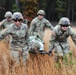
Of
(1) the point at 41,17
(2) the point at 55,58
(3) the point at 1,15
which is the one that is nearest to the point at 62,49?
(2) the point at 55,58

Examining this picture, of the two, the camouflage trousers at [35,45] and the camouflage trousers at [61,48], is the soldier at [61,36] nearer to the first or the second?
the camouflage trousers at [61,48]

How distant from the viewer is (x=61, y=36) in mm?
8508

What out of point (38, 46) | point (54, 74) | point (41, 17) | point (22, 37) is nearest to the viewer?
point (54, 74)

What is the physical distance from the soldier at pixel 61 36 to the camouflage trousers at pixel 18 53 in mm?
807

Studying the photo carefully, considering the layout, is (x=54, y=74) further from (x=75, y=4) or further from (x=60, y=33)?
(x=75, y=4)

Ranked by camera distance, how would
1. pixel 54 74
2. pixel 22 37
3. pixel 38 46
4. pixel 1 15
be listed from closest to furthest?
pixel 54 74 < pixel 22 37 < pixel 38 46 < pixel 1 15

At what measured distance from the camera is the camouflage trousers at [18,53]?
834cm

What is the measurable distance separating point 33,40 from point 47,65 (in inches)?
99.5

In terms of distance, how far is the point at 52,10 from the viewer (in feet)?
181

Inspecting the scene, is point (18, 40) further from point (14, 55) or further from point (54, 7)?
point (54, 7)

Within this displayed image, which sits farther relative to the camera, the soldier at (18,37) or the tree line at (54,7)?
the tree line at (54,7)

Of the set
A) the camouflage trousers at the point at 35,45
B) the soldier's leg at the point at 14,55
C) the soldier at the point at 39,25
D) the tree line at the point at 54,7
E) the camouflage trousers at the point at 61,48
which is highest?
the tree line at the point at 54,7

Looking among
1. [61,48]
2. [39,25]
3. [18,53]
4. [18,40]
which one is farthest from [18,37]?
[39,25]

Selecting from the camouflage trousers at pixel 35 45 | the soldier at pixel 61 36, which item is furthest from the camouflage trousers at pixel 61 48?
the camouflage trousers at pixel 35 45
